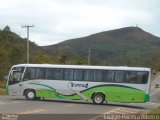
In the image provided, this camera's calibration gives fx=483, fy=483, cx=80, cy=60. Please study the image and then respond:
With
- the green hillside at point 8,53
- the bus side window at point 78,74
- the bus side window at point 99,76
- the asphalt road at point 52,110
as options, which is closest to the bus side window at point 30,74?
the bus side window at point 78,74

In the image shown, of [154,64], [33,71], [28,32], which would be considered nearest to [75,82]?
[33,71]

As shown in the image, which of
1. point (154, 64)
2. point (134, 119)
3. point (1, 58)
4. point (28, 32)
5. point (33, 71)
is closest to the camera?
point (134, 119)

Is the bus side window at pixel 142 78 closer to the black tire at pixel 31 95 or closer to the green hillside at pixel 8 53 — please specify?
the black tire at pixel 31 95

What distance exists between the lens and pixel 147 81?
31094 mm

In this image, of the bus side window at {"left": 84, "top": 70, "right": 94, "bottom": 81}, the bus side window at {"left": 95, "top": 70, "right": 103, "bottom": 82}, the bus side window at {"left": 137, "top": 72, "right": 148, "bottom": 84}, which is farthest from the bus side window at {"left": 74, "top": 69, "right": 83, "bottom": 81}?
the bus side window at {"left": 137, "top": 72, "right": 148, "bottom": 84}

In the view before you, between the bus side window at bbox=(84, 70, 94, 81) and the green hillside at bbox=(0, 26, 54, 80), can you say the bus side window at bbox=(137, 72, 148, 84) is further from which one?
the green hillside at bbox=(0, 26, 54, 80)

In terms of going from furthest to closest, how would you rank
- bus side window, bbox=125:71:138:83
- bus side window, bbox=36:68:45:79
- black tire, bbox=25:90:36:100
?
black tire, bbox=25:90:36:100
bus side window, bbox=36:68:45:79
bus side window, bbox=125:71:138:83

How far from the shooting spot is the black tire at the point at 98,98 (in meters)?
32.0

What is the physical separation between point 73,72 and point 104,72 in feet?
7.09

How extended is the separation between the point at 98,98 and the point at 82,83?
1.48 m

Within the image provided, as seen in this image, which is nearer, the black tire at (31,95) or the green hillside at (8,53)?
the black tire at (31,95)

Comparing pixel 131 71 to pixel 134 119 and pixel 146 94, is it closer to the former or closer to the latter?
pixel 146 94

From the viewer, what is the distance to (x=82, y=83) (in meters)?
32.5

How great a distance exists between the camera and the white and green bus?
103 feet
